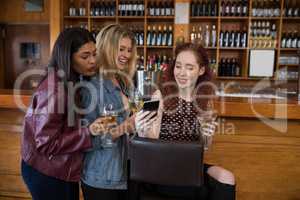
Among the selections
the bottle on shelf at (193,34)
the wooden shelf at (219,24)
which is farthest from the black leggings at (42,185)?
the bottle on shelf at (193,34)

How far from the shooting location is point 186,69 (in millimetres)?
1402

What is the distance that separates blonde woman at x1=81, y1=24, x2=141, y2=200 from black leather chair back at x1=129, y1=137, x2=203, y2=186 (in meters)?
0.23

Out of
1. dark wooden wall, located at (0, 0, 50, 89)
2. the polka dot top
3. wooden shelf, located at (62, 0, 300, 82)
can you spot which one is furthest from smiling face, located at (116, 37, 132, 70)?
dark wooden wall, located at (0, 0, 50, 89)

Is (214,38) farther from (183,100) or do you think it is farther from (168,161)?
(168,161)

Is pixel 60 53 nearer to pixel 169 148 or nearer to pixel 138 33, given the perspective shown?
pixel 169 148

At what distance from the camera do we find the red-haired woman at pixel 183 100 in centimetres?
135

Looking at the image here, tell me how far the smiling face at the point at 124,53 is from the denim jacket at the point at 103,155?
180 mm

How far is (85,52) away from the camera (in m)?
1.24

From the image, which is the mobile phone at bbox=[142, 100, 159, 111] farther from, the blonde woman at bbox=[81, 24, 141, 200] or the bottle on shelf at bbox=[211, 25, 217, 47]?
the bottle on shelf at bbox=[211, 25, 217, 47]

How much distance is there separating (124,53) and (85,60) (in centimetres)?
25

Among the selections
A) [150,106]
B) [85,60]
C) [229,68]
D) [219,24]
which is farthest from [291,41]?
[85,60]

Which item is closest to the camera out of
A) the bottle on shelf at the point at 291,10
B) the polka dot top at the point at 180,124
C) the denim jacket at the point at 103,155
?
the denim jacket at the point at 103,155

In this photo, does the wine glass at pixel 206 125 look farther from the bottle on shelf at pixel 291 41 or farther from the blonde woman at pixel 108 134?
the bottle on shelf at pixel 291 41

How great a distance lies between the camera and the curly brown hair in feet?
4.65
